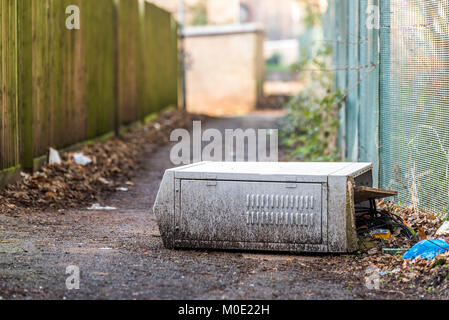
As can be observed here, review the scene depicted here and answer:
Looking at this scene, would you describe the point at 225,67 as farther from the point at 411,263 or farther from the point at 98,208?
the point at 411,263

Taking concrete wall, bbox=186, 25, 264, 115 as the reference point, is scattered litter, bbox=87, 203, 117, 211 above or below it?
below

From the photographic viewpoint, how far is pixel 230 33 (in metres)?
21.3

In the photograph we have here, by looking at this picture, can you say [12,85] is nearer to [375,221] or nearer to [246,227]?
[246,227]

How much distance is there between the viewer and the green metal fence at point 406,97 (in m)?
5.49

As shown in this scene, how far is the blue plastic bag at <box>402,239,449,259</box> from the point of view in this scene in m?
4.73

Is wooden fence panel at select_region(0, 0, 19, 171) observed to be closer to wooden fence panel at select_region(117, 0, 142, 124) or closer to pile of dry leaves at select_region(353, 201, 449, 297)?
pile of dry leaves at select_region(353, 201, 449, 297)

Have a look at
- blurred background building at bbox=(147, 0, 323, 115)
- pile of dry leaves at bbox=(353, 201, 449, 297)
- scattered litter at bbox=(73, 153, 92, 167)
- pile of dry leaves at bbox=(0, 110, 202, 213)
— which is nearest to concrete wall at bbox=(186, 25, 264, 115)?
blurred background building at bbox=(147, 0, 323, 115)

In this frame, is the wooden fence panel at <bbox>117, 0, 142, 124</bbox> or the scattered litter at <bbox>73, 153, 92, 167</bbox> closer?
the scattered litter at <bbox>73, 153, 92, 167</bbox>

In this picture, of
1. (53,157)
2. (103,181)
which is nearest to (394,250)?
(103,181)

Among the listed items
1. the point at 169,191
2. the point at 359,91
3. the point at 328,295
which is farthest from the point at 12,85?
the point at 328,295

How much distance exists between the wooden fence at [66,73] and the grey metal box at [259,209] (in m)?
2.60

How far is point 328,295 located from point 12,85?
4.65 meters

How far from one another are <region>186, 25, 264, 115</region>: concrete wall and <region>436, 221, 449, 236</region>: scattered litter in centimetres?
1591

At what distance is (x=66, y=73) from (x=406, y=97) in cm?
487
